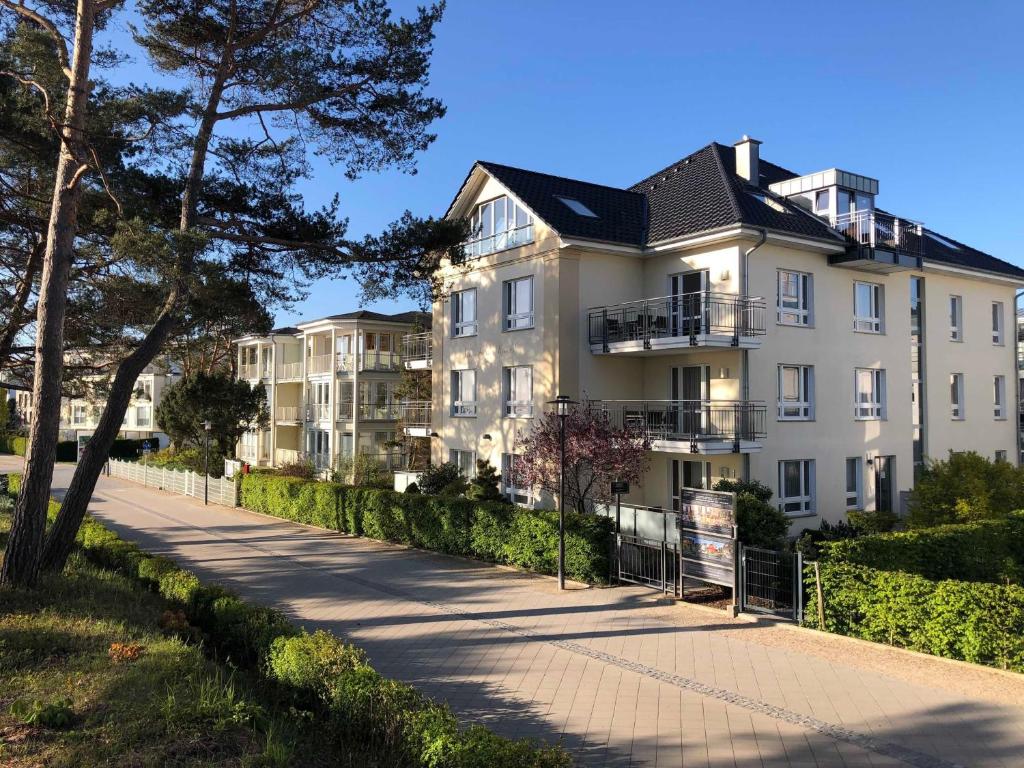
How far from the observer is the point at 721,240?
19594mm

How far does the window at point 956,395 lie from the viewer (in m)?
25.3

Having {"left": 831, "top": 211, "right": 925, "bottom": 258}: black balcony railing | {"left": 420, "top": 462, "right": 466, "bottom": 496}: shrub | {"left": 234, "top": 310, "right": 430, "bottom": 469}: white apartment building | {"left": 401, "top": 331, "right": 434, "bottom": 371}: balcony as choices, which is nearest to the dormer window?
{"left": 401, "top": 331, "right": 434, "bottom": 371}: balcony

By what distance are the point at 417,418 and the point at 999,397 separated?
2082 centimetres

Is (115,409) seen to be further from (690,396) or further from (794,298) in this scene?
(794,298)

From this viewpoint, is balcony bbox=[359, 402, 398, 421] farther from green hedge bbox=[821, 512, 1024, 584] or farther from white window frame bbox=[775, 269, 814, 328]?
green hedge bbox=[821, 512, 1024, 584]

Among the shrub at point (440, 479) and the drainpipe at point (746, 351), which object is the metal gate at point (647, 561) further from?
the shrub at point (440, 479)

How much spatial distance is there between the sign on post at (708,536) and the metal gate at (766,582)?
0.81 ft

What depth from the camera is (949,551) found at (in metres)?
14.4

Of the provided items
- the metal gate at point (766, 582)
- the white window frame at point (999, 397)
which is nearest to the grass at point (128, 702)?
the metal gate at point (766, 582)

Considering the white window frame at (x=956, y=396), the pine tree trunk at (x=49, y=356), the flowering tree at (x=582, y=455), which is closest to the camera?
the pine tree trunk at (x=49, y=356)

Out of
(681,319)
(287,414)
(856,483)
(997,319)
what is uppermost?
(997,319)

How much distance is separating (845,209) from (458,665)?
18.8 metres

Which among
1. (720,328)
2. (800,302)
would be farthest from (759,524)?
(800,302)

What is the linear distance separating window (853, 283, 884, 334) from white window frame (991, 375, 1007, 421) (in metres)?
7.07
